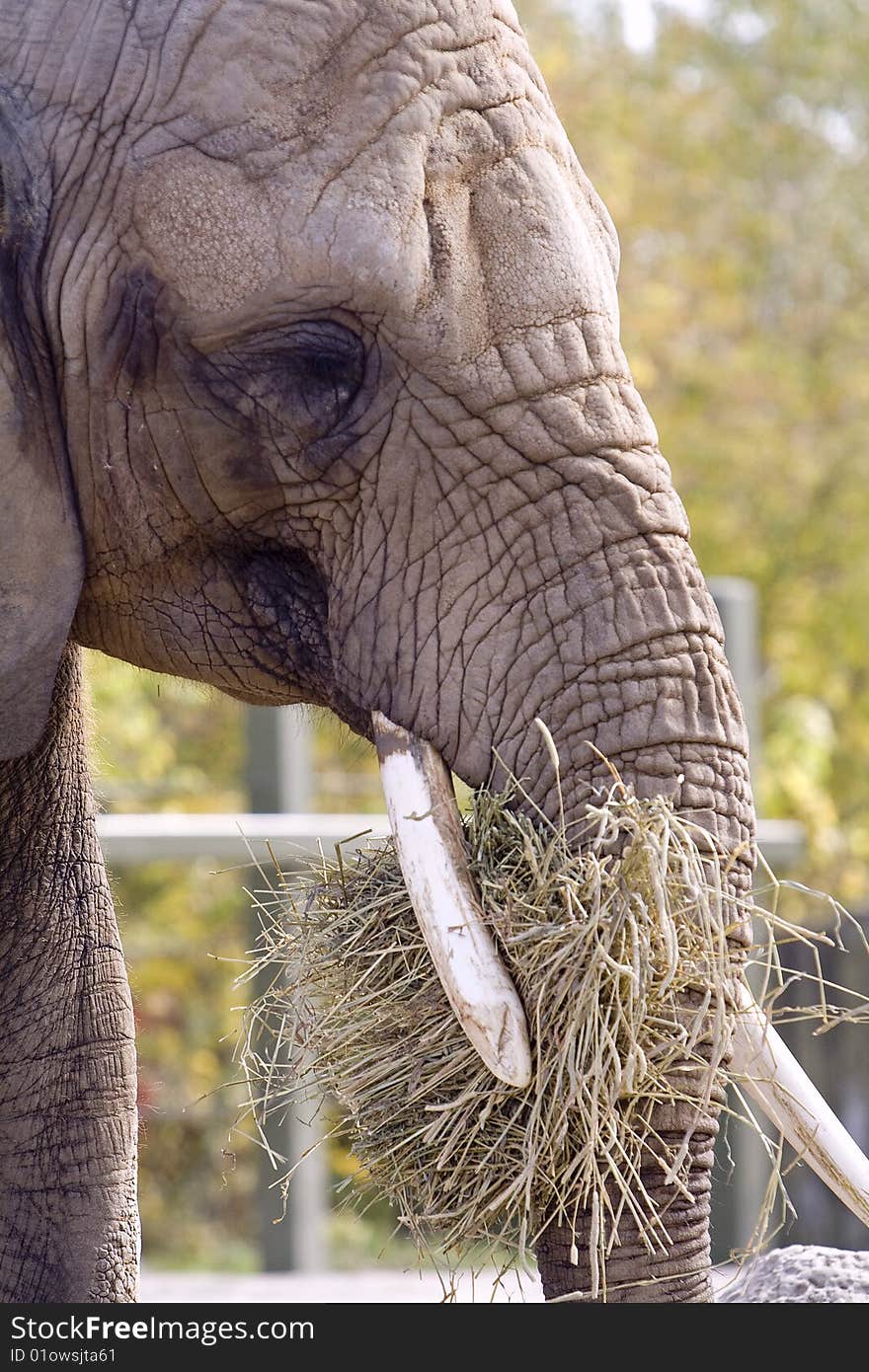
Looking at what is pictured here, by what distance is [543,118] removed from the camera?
2.32 metres

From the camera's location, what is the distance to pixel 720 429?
452 inches

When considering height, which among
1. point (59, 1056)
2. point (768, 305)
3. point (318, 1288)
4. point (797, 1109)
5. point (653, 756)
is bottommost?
point (318, 1288)

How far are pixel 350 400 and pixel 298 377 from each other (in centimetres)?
6

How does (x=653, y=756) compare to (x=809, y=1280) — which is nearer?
(x=653, y=756)

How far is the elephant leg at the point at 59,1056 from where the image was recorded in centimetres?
269

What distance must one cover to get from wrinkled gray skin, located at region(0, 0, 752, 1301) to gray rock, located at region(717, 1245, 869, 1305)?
700 millimetres

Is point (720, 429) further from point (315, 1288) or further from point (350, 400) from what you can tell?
point (350, 400)

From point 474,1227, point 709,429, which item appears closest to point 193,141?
point 474,1227

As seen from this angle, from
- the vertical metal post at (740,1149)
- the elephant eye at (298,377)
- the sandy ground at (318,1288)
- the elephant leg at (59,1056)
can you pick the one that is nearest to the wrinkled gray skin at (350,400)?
the elephant eye at (298,377)

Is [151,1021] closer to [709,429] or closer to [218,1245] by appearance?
[218,1245]

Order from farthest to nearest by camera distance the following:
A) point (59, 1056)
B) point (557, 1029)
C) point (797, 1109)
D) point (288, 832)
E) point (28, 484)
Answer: point (288, 832) → point (59, 1056) → point (28, 484) → point (797, 1109) → point (557, 1029)

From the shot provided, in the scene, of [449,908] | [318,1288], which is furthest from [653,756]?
[318,1288]

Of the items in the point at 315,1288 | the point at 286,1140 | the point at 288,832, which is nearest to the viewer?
the point at 315,1288

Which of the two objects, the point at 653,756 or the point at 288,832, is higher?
the point at 288,832
